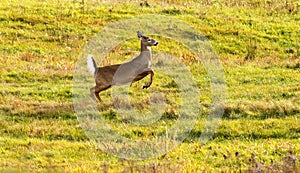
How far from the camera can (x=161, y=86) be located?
18625mm

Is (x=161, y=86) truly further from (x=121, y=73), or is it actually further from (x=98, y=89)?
(x=98, y=89)

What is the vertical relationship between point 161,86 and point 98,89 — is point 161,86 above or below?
below

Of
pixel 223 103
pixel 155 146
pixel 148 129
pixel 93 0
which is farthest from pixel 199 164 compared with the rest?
pixel 93 0

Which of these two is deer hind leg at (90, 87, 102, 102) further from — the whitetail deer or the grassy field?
the grassy field

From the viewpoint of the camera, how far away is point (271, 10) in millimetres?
28750

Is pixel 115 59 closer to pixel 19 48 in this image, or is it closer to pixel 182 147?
pixel 19 48

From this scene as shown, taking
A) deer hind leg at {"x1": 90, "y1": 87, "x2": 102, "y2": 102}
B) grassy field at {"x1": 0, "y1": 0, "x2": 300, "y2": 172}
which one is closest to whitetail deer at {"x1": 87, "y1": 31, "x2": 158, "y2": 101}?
deer hind leg at {"x1": 90, "y1": 87, "x2": 102, "y2": 102}

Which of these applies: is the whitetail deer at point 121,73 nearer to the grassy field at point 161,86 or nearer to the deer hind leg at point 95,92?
the deer hind leg at point 95,92

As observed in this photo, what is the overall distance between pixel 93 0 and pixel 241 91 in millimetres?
10877

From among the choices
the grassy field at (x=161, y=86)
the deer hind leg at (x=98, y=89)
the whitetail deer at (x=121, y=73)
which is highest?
the whitetail deer at (x=121, y=73)

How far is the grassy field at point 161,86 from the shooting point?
42.3 feet

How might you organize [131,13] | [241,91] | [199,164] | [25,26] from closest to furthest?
[199,164] < [241,91] < [25,26] < [131,13]

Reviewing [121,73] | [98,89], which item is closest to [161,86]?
[121,73]

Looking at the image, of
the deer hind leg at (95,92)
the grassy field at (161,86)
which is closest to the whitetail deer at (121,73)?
the deer hind leg at (95,92)
